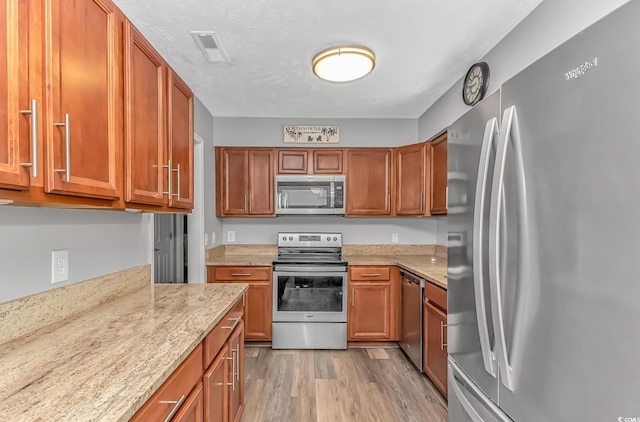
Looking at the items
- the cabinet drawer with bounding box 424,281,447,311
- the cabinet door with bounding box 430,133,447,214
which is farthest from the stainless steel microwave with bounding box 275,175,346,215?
the cabinet drawer with bounding box 424,281,447,311

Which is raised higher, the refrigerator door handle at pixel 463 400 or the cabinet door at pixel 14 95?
the cabinet door at pixel 14 95

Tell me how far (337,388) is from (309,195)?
6.20 ft

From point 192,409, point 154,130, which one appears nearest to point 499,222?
point 192,409

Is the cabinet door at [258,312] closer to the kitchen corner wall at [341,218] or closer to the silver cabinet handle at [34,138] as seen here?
the kitchen corner wall at [341,218]

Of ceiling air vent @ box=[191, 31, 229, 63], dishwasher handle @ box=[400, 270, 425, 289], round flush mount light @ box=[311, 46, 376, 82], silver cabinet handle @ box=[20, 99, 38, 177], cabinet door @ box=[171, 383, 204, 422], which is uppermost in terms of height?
ceiling air vent @ box=[191, 31, 229, 63]

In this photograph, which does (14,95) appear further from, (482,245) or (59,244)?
(482,245)

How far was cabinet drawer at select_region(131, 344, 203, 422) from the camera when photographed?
34.2 inches

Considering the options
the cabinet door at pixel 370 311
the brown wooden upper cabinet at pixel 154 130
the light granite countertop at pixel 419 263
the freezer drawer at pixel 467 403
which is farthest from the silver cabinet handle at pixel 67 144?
the cabinet door at pixel 370 311

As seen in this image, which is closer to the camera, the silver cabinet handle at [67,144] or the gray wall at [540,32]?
the silver cabinet handle at [67,144]

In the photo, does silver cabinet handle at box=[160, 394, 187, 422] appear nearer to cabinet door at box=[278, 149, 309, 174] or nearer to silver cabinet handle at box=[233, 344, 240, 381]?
silver cabinet handle at box=[233, 344, 240, 381]

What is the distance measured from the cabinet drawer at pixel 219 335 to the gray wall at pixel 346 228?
198 centimetres

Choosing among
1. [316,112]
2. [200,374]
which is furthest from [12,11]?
[316,112]

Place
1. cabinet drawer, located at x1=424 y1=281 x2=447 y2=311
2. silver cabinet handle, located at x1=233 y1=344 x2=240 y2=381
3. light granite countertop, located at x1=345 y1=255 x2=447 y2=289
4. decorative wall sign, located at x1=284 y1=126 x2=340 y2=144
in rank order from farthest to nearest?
1. decorative wall sign, located at x1=284 y1=126 x2=340 y2=144
2. light granite countertop, located at x1=345 y1=255 x2=447 y2=289
3. cabinet drawer, located at x1=424 y1=281 x2=447 y2=311
4. silver cabinet handle, located at x1=233 y1=344 x2=240 y2=381

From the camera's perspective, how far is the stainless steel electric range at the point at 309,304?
10.5ft
